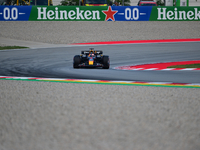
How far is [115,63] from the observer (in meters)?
13.6

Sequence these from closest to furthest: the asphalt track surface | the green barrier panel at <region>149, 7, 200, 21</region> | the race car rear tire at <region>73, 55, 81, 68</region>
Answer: the asphalt track surface < the race car rear tire at <region>73, 55, 81, 68</region> < the green barrier panel at <region>149, 7, 200, 21</region>

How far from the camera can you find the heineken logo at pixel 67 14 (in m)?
25.1

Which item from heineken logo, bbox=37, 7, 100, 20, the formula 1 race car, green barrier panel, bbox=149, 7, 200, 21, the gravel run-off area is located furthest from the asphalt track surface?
heineken logo, bbox=37, 7, 100, 20

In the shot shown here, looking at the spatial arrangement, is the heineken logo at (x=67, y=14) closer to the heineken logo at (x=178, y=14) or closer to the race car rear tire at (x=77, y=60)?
the heineken logo at (x=178, y=14)

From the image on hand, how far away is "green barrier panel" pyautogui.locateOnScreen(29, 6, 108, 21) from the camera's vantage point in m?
24.9

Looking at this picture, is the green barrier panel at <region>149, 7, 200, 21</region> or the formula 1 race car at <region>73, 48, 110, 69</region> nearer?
the formula 1 race car at <region>73, 48, 110, 69</region>

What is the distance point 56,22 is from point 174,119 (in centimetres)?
2220

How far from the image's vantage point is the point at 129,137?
4.03 metres

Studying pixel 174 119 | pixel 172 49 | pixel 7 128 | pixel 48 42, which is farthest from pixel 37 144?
pixel 48 42

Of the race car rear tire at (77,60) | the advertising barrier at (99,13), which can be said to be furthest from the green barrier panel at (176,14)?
the race car rear tire at (77,60)

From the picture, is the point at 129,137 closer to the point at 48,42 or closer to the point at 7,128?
the point at 7,128

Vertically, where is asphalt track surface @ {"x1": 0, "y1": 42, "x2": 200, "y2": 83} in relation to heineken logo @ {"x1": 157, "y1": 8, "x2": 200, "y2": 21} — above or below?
below

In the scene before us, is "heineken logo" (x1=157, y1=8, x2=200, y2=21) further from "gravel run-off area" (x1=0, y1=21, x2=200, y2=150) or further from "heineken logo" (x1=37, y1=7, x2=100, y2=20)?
"gravel run-off area" (x1=0, y1=21, x2=200, y2=150)

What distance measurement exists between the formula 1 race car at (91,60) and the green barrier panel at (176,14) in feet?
48.6
